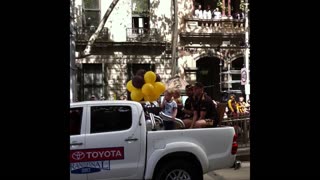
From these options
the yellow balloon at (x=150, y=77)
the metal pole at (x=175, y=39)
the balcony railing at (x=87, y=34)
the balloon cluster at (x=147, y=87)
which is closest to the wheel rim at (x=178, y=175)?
the balloon cluster at (x=147, y=87)

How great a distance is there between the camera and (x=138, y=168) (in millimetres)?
6848

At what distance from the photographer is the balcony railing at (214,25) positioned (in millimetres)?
23219

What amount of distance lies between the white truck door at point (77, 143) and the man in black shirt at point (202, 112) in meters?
2.21

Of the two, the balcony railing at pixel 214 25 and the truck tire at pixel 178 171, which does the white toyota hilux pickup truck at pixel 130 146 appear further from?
the balcony railing at pixel 214 25

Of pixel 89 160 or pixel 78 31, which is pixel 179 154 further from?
pixel 78 31

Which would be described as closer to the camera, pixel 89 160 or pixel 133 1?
pixel 89 160

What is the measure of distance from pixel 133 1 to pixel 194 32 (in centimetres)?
343

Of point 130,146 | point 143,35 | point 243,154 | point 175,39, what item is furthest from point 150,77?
point 143,35

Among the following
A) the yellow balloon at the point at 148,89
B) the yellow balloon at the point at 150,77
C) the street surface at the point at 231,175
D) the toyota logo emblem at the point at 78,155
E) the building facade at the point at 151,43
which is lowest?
the street surface at the point at 231,175

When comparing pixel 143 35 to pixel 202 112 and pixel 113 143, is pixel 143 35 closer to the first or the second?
pixel 202 112

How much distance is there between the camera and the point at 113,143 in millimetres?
6773
